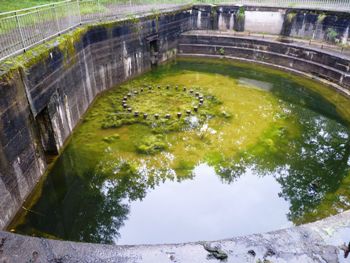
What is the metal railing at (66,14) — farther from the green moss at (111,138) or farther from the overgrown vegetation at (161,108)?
the green moss at (111,138)

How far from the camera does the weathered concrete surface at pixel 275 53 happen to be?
44.0 feet

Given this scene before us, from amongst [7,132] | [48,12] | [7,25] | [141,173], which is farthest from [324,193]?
[48,12]

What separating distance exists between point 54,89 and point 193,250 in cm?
672

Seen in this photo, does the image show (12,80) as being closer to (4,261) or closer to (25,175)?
(25,175)

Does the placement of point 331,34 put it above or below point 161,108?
above

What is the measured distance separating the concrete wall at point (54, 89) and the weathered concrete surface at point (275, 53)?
319 centimetres

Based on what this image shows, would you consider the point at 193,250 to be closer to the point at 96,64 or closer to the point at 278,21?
the point at 96,64

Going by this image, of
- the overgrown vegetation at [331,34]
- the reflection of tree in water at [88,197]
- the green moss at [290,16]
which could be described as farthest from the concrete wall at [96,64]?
the reflection of tree in water at [88,197]

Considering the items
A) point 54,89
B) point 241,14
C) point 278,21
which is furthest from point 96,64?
point 278,21

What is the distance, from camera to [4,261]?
3.52 meters

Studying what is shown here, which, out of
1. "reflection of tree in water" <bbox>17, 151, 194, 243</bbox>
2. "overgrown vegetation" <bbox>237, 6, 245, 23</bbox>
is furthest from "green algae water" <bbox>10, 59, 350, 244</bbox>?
"overgrown vegetation" <bbox>237, 6, 245, 23</bbox>

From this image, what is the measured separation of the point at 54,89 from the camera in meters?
8.62

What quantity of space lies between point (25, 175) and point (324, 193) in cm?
734

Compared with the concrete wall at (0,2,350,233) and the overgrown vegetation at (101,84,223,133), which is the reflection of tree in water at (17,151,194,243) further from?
the overgrown vegetation at (101,84,223,133)
